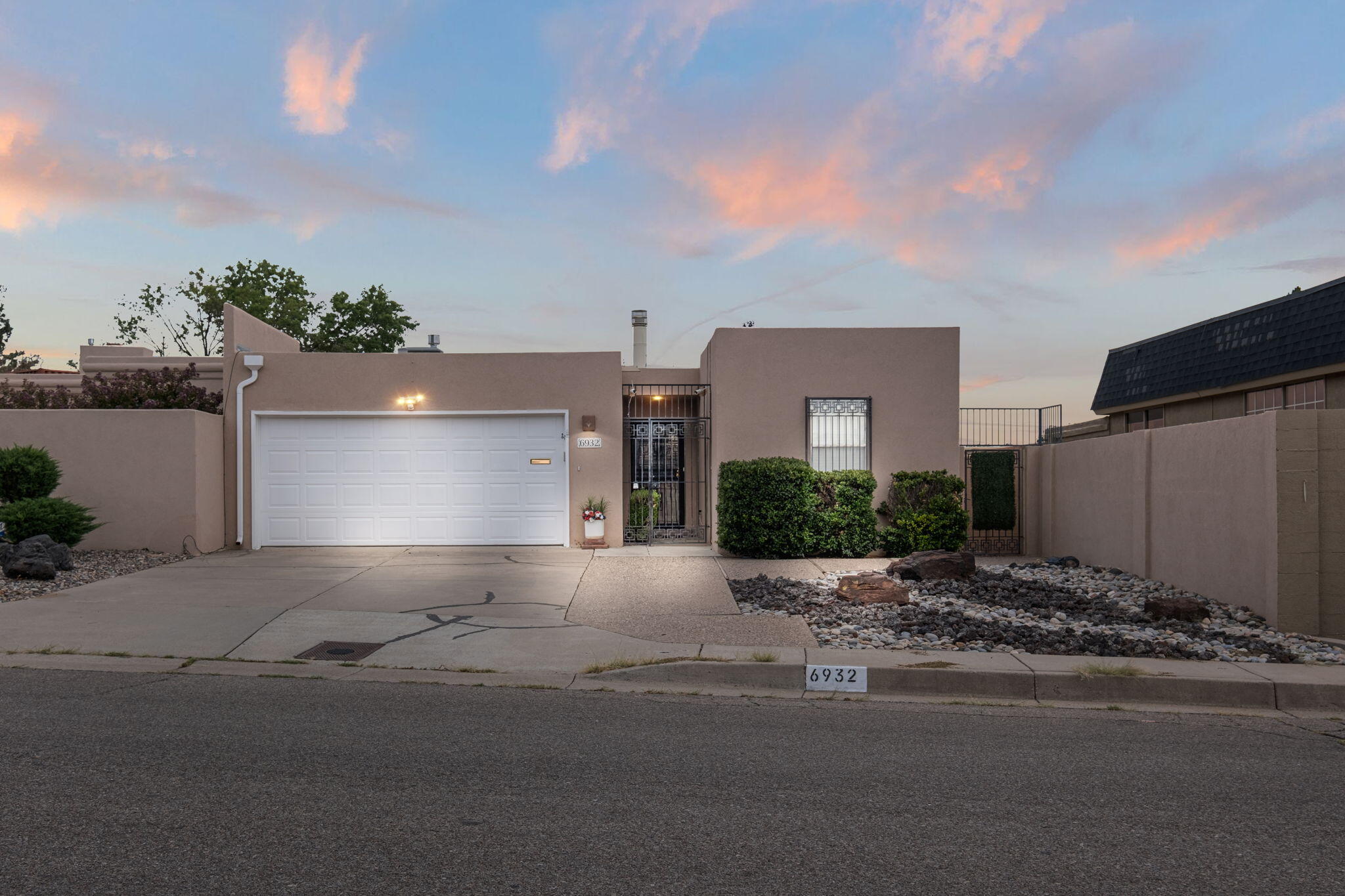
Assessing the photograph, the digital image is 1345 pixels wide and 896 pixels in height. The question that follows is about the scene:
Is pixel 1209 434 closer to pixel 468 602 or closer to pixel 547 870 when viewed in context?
pixel 468 602

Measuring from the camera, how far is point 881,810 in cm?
415

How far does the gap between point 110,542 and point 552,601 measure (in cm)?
846

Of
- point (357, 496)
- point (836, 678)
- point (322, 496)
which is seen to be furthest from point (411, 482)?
point (836, 678)

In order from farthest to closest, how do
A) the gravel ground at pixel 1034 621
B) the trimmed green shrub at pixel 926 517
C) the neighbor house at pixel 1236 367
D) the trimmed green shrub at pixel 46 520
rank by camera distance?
the neighbor house at pixel 1236 367, the trimmed green shrub at pixel 926 517, the trimmed green shrub at pixel 46 520, the gravel ground at pixel 1034 621

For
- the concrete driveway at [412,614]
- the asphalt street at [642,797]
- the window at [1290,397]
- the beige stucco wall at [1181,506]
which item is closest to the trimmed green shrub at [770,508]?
the concrete driveway at [412,614]

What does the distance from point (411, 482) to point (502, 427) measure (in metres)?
1.87

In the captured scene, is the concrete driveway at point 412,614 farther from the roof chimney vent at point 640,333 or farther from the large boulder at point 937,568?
the roof chimney vent at point 640,333

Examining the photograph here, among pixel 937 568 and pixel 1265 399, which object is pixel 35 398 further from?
pixel 1265 399

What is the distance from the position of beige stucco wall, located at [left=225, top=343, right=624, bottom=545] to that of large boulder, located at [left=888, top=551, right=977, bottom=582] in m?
5.60

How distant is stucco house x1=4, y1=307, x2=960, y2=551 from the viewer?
15203mm

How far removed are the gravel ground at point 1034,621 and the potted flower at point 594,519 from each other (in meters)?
4.32

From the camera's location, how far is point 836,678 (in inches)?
269

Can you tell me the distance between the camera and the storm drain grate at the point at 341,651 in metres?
7.51

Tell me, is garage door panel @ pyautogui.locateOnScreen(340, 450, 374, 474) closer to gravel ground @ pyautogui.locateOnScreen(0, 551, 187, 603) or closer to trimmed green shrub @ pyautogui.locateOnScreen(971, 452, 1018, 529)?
gravel ground @ pyautogui.locateOnScreen(0, 551, 187, 603)
